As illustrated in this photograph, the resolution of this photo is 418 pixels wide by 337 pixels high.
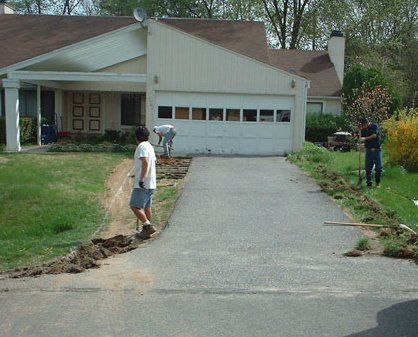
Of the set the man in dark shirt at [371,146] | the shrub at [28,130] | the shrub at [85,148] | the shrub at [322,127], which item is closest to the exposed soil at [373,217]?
the man in dark shirt at [371,146]

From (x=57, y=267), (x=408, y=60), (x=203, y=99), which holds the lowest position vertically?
(x=57, y=267)

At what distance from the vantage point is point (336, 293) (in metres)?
5.88

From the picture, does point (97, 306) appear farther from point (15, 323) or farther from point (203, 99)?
point (203, 99)

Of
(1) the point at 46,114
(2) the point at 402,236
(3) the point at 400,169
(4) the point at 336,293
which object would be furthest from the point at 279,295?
(1) the point at 46,114

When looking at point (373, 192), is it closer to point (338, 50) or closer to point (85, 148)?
point (85, 148)

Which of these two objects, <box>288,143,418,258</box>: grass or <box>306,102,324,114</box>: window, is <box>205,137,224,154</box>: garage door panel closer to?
<box>288,143,418,258</box>: grass

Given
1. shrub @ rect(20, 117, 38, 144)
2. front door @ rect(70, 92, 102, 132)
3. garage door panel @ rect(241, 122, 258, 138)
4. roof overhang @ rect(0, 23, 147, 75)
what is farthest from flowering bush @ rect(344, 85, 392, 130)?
shrub @ rect(20, 117, 38, 144)

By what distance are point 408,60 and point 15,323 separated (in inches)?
1718

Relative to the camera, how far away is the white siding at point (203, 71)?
20.5 m

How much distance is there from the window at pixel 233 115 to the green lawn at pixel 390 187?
3.09 meters

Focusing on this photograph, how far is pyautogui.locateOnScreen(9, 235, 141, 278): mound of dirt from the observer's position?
6.81 metres

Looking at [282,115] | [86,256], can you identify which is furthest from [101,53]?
[86,256]

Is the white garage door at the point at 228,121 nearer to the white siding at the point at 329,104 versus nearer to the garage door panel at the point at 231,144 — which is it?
the garage door panel at the point at 231,144

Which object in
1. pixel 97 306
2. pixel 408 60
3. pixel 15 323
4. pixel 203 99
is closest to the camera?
pixel 15 323
